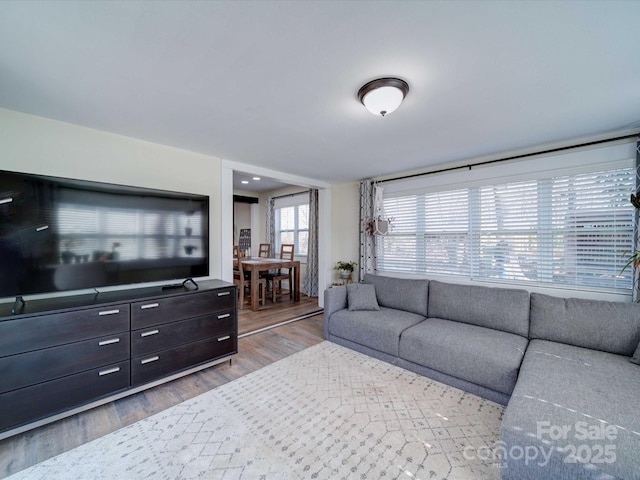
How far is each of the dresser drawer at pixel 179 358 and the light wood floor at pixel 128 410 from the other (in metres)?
0.15

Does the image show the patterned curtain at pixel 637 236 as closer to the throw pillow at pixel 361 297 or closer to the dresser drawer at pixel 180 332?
the throw pillow at pixel 361 297

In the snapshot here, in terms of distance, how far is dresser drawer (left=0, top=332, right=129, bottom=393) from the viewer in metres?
1.67

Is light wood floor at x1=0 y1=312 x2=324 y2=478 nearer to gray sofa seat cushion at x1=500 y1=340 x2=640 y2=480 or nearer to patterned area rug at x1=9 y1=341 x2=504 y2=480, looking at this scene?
patterned area rug at x1=9 y1=341 x2=504 y2=480

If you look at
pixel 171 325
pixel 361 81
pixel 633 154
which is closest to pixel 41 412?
pixel 171 325

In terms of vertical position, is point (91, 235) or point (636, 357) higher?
point (91, 235)

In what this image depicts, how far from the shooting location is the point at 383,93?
1.69 metres

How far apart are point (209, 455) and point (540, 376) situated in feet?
7.23

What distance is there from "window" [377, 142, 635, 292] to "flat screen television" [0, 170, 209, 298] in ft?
9.58

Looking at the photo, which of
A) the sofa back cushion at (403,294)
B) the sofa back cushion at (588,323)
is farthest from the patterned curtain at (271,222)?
the sofa back cushion at (588,323)

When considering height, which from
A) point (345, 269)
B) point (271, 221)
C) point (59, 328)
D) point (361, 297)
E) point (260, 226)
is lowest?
point (361, 297)

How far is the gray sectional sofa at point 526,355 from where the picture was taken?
1.25 meters

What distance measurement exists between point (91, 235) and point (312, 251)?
4112mm

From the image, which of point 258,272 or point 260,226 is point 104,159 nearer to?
point 258,272

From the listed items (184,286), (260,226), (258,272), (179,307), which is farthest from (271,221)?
(179,307)
